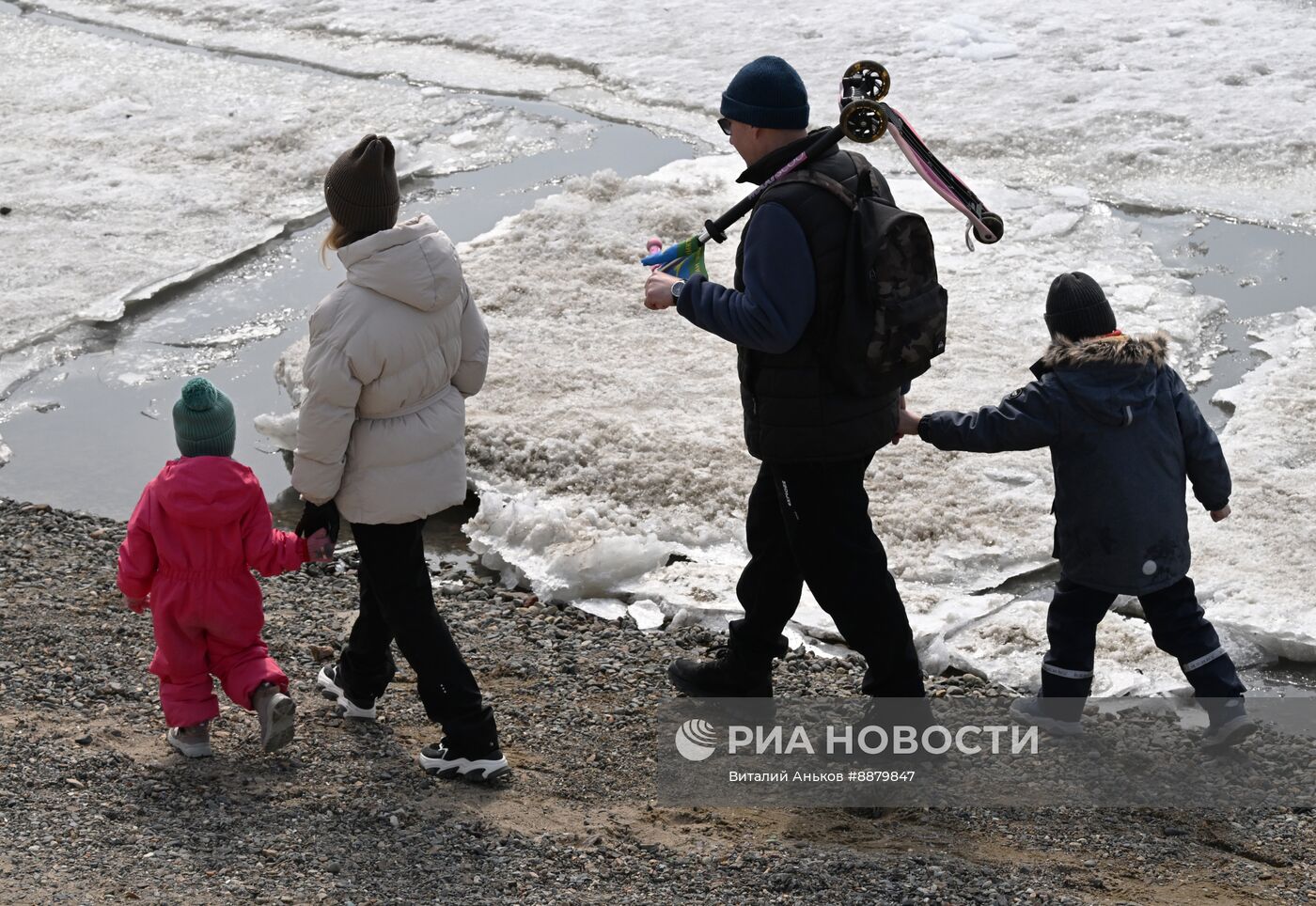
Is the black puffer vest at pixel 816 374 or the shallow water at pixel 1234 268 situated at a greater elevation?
the black puffer vest at pixel 816 374

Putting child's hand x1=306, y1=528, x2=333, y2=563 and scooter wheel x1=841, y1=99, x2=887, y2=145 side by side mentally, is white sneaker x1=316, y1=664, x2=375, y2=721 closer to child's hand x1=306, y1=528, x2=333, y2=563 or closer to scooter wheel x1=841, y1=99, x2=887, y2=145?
child's hand x1=306, y1=528, x2=333, y2=563

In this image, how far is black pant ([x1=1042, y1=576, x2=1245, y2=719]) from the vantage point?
4234 mm

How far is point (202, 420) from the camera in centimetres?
395

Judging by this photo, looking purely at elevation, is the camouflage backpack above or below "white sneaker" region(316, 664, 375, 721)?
above

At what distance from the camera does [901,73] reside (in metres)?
12.2

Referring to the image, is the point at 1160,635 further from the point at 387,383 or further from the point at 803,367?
the point at 387,383

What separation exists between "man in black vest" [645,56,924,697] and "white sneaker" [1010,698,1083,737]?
19.6 inches

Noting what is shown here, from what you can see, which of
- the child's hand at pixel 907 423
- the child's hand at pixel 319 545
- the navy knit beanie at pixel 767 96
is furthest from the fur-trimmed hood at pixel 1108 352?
the child's hand at pixel 319 545

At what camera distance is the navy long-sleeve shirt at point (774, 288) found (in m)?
3.68

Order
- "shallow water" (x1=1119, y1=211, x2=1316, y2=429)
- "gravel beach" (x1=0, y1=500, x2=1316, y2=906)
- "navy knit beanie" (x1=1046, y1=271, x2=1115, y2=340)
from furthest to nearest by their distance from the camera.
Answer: "shallow water" (x1=1119, y1=211, x2=1316, y2=429) → "navy knit beanie" (x1=1046, y1=271, x2=1115, y2=340) → "gravel beach" (x1=0, y1=500, x2=1316, y2=906)

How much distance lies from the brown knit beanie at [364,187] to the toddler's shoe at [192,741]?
157 centimetres

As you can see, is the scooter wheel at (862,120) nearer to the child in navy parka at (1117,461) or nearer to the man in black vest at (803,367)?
the man in black vest at (803,367)

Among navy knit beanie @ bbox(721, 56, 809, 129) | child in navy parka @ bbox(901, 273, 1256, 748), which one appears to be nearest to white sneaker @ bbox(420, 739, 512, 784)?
child in navy parka @ bbox(901, 273, 1256, 748)

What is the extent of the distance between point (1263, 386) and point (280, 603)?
15.9ft
